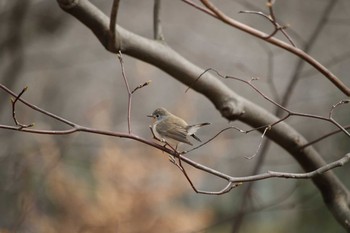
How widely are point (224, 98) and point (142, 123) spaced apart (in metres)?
2.42

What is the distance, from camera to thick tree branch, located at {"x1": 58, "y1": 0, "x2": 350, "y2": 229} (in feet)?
4.19

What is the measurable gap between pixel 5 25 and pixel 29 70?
114 centimetres

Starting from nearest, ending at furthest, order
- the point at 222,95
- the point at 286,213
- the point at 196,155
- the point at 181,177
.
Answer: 1. the point at 222,95
2. the point at 181,177
3. the point at 196,155
4. the point at 286,213

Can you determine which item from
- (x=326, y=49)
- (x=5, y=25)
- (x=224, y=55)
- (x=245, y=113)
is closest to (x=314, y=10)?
(x=326, y=49)

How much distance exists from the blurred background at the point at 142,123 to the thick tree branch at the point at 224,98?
0.44 meters

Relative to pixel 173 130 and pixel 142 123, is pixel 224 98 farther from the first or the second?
pixel 142 123

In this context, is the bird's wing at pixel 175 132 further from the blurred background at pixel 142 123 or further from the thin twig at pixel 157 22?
the blurred background at pixel 142 123

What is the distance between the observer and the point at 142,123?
12.4 ft

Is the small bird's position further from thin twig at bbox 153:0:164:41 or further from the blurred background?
the blurred background

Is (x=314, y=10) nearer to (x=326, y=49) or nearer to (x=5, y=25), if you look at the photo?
(x=326, y=49)

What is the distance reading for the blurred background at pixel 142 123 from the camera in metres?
2.58

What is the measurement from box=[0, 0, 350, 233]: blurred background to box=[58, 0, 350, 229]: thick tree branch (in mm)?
437

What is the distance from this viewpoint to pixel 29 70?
152 inches

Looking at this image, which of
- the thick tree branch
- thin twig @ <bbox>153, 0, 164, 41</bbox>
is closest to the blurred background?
the thick tree branch
